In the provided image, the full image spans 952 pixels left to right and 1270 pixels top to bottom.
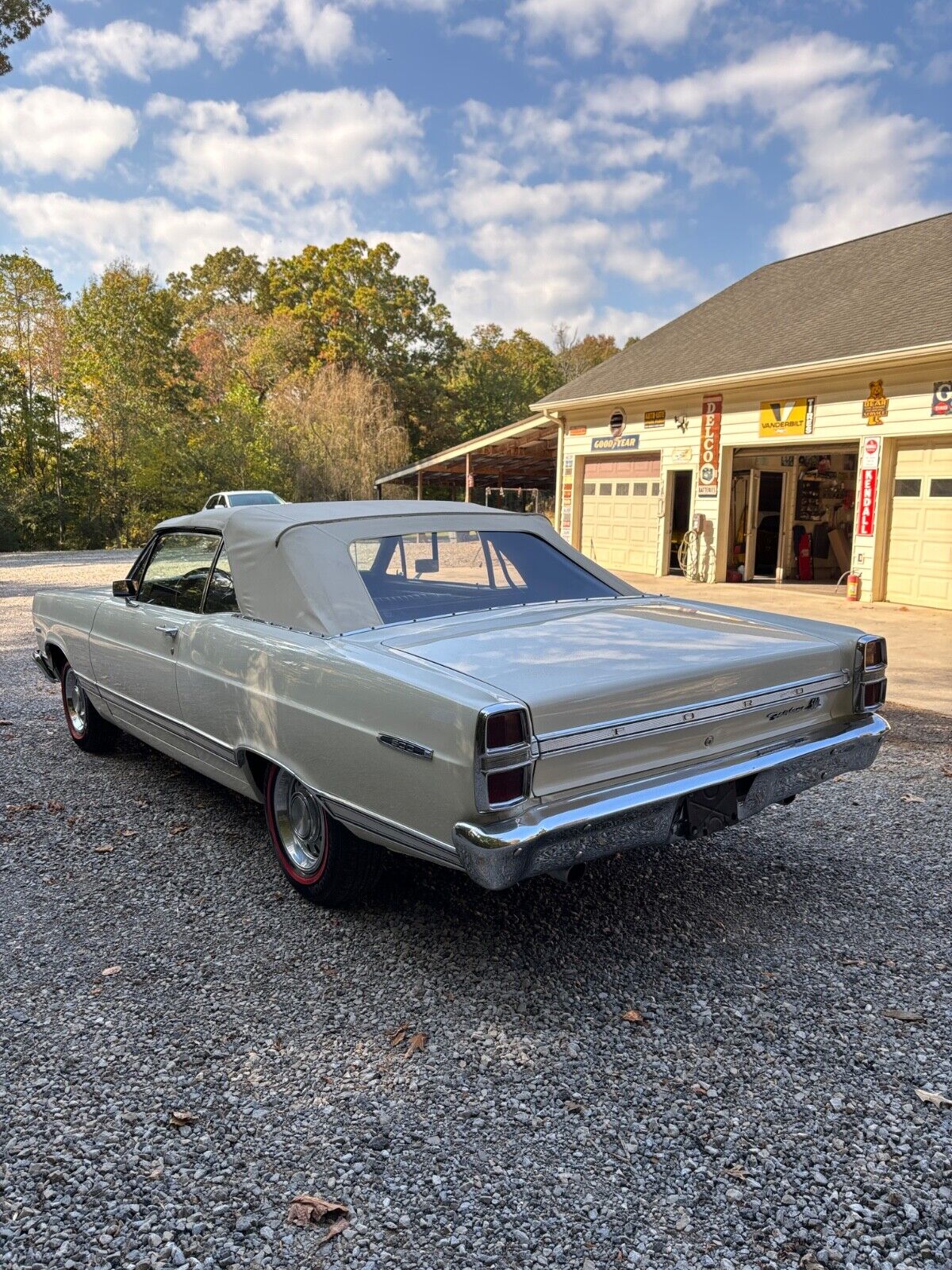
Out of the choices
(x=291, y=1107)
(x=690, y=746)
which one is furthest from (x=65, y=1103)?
(x=690, y=746)

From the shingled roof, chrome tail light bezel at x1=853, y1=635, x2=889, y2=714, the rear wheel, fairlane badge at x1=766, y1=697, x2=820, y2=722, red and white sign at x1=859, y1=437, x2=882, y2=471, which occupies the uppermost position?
the shingled roof

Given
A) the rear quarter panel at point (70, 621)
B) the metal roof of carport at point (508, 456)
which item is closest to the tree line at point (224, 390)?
the metal roof of carport at point (508, 456)

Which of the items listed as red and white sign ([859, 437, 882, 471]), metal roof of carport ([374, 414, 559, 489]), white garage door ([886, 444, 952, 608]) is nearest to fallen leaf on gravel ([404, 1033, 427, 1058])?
white garage door ([886, 444, 952, 608])

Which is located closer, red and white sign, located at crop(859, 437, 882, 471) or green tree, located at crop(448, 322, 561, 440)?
red and white sign, located at crop(859, 437, 882, 471)

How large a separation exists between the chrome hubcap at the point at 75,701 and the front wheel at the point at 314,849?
7.95ft

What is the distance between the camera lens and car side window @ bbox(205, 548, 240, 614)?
388 centimetres

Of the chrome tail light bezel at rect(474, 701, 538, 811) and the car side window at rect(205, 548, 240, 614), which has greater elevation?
the car side window at rect(205, 548, 240, 614)

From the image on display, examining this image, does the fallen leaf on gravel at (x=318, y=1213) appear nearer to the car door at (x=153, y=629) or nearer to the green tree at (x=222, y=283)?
the car door at (x=153, y=629)

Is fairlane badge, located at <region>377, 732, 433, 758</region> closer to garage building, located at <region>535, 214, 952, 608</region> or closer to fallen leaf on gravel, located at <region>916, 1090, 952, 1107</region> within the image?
fallen leaf on gravel, located at <region>916, 1090, 952, 1107</region>

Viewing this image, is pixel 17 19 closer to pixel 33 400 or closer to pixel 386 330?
pixel 33 400

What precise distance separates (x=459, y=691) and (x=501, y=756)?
0.23 m

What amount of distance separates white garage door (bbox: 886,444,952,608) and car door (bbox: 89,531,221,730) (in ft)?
37.0

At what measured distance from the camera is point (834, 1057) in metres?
2.60

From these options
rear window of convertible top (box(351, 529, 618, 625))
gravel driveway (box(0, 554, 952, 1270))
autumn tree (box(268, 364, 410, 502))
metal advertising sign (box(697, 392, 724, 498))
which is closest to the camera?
gravel driveway (box(0, 554, 952, 1270))
